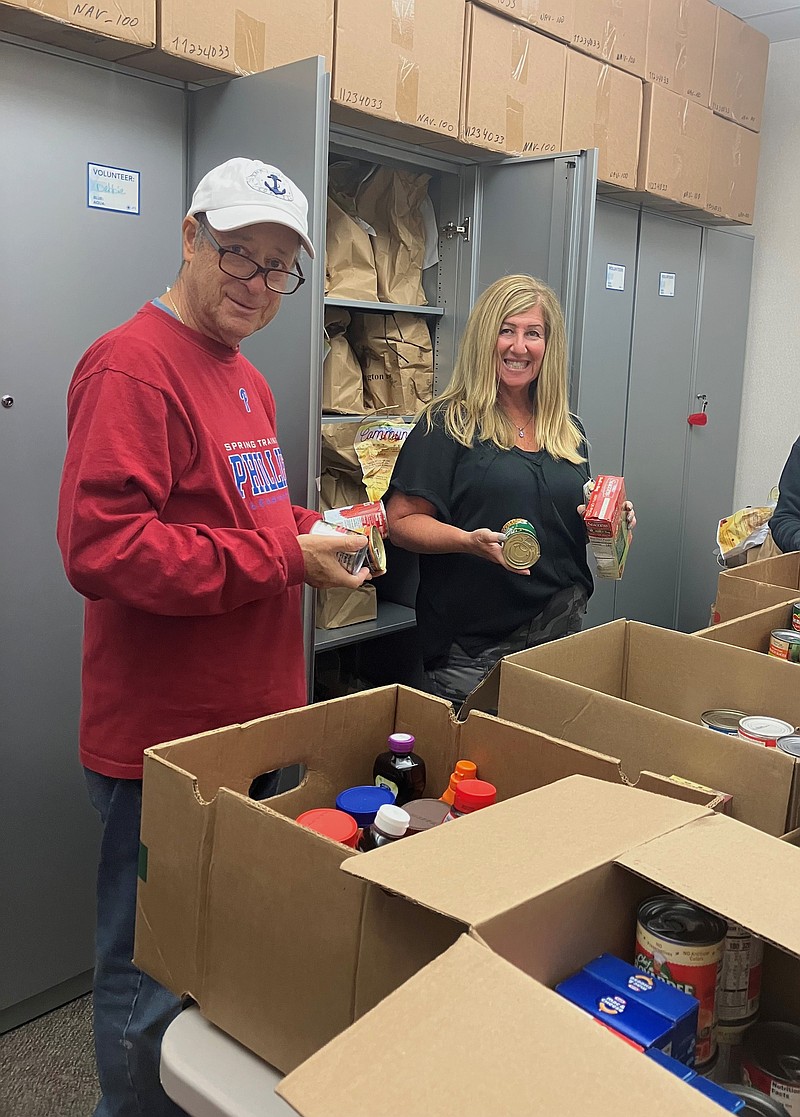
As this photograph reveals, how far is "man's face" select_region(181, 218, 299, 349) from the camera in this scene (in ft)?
4.89

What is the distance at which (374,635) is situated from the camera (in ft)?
8.96

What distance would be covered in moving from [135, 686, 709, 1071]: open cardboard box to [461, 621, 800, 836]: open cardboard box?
13cm

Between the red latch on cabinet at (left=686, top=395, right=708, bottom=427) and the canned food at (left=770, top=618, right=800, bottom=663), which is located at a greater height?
the red latch on cabinet at (left=686, top=395, right=708, bottom=427)

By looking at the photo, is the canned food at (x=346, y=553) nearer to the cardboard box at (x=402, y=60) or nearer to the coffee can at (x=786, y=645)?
the coffee can at (x=786, y=645)

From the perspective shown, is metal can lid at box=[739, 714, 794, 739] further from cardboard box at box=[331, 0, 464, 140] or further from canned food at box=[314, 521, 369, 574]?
cardboard box at box=[331, 0, 464, 140]

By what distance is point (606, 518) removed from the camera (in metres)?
1.94

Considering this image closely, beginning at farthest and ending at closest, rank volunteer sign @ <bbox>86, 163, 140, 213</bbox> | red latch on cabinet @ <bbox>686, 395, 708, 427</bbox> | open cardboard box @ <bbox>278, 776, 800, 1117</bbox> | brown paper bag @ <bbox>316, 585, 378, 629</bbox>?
red latch on cabinet @ <bbox>686, 395, 708, 427</bbox> → brown paper bag @ <bbox>316, 585, 378, 629</bbox> → volunteer sign @ <bbox>86, 163, 140, 213</bbox> → open cardboard box @ <bbox>278, 776, 800, 1117</bbox>

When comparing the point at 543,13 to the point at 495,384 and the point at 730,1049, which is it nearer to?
the point at 495,384

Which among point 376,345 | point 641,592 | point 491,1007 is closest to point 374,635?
point 376,345

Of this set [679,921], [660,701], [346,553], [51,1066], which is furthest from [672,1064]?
[51,1066]

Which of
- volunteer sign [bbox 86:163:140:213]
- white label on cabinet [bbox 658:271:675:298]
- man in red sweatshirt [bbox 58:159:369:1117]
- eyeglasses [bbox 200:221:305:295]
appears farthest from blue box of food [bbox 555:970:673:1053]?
white label on cabinet [bbox 658:271:675:298]

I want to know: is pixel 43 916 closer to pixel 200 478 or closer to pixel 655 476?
pixel 200 478

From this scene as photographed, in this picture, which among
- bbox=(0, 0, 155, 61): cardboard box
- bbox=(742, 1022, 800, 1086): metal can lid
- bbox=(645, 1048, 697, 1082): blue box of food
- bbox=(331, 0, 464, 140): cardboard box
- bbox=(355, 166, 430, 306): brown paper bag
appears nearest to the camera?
bbox=(645, 1048, 697, 1082): blue box of food

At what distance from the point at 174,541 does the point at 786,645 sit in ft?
3.28
